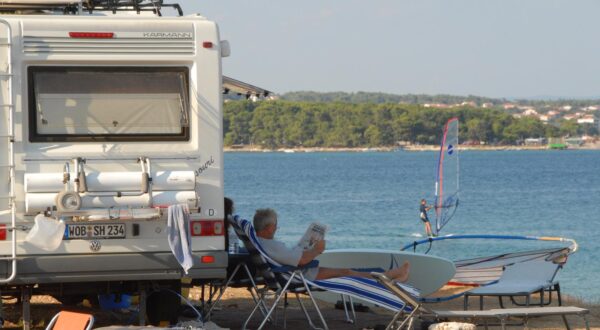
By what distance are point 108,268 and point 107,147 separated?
78 cm

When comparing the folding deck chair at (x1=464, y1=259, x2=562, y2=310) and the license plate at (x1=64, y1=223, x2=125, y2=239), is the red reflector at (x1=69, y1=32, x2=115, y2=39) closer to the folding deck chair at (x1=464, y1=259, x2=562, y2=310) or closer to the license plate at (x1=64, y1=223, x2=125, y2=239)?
the license plate at (x1=64, y1=223, x2=125, y2=239)

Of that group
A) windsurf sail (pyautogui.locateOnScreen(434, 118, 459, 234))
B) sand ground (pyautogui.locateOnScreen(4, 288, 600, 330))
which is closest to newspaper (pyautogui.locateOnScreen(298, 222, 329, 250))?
sand ground (pyautogui.locateOnScreen(4, 288, 600, 330))

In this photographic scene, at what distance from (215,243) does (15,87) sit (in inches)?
64.5

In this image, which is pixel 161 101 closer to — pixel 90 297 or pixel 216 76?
pixel 216 76

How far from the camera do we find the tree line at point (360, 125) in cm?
10425

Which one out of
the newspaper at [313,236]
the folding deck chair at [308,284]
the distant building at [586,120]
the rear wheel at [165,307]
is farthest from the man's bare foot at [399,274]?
the distant building at [586,120]

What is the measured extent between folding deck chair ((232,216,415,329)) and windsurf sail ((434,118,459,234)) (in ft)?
53.2

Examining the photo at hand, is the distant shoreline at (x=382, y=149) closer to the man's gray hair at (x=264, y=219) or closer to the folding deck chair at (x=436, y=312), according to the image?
the man's gray hair at (x=264, y=219)

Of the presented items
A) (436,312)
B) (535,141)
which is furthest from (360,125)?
(436,312)

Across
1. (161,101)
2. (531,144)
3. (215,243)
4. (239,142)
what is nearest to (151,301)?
(215,243)

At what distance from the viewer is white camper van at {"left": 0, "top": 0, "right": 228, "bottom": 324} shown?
774 centimetres

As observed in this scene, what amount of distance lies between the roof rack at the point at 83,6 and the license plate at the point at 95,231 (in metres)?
1.56

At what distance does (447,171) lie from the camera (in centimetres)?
2523

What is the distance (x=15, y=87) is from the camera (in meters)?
7.79
